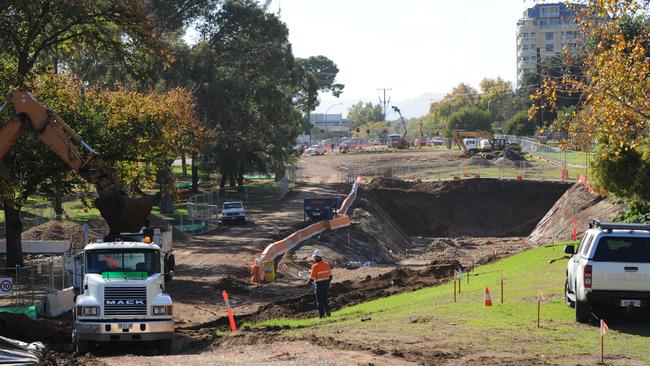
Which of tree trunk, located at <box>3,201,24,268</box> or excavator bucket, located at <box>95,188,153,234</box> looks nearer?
excavator bucket, located at <box>95,188,153,234</box>

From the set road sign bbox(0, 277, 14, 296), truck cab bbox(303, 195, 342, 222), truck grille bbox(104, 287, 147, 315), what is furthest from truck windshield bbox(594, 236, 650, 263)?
truck cab bbox(303, 195, 342, 222)

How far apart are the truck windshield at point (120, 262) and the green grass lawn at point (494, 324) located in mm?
3648

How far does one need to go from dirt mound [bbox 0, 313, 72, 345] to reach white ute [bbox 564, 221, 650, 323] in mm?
12216

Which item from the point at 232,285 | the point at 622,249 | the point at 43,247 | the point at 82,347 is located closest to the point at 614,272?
the point at 622,249

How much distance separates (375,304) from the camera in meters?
29.6

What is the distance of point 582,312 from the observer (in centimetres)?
2125

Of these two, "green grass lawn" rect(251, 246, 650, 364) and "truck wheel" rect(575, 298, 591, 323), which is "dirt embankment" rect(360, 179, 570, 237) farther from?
"truck wheel" rect(575, 298, 591, 323)

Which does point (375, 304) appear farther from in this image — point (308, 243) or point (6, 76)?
point (308, 243)

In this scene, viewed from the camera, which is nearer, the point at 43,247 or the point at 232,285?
the point at 232,285

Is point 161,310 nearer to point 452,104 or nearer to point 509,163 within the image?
point 509,163

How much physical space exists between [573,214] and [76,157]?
134 ft

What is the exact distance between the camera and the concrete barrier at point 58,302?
29.6 metres

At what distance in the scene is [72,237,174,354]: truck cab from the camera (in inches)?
825

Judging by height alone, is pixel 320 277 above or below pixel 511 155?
below
